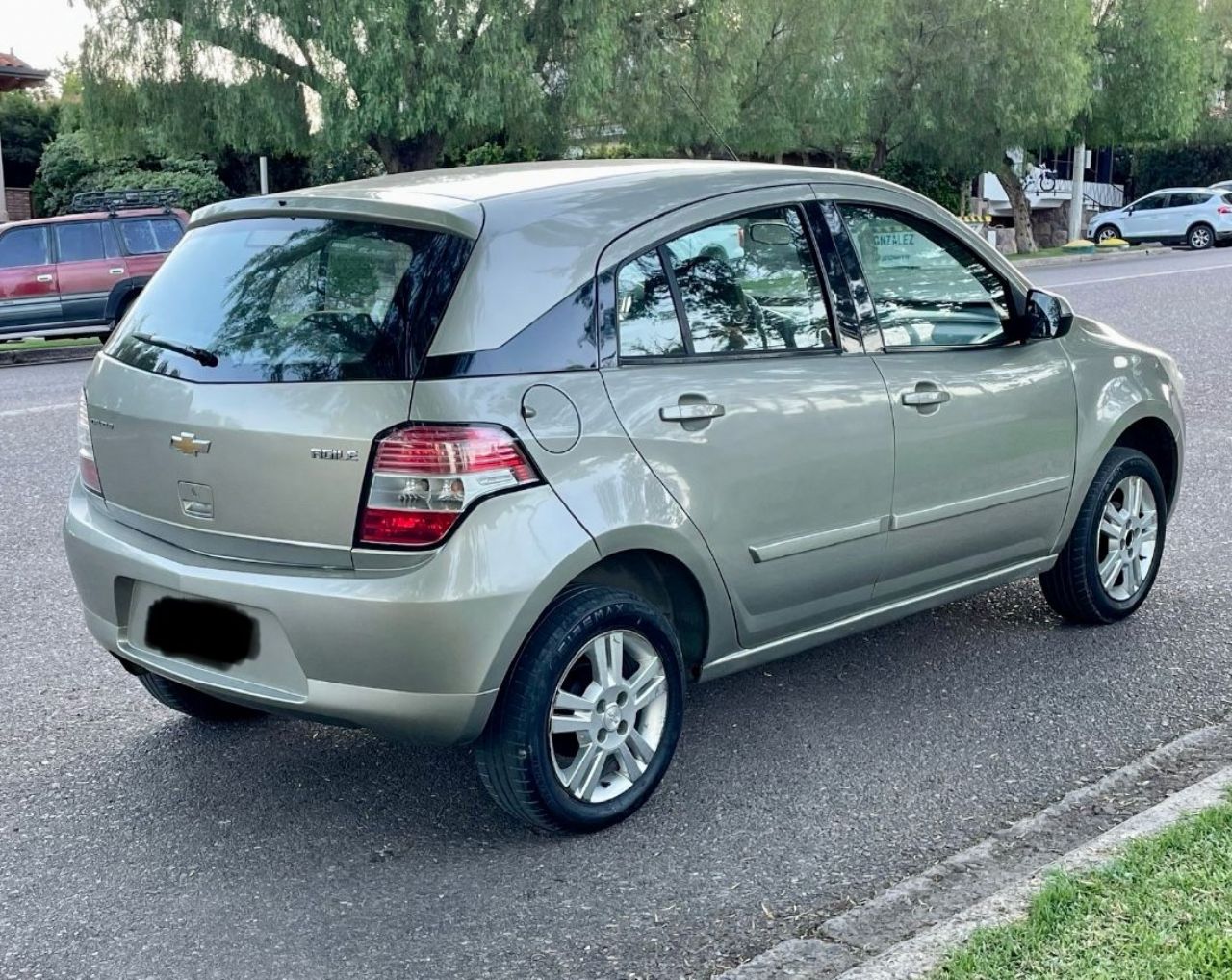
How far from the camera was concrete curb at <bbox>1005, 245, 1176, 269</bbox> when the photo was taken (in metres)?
33.2

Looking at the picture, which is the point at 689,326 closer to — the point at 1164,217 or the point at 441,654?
the point at 441,654

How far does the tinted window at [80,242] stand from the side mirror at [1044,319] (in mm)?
15714

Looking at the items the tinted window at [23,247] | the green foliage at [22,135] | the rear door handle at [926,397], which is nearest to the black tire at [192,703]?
the rear door handle at [926,397]

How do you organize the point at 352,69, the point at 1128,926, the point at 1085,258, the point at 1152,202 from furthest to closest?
the point at 1152,202
the point at 1085,258
the point at 352,69
the point at 1128,926

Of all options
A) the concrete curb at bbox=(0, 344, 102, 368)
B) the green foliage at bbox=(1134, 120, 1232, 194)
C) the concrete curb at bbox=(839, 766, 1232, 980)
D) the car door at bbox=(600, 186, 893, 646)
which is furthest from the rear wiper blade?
the green foliage at bbox=(1134, 120, 1232, 194)

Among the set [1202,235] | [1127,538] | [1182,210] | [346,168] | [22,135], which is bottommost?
[1202,235]

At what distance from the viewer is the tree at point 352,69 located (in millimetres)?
23766

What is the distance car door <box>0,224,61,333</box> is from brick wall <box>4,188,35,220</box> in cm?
1783

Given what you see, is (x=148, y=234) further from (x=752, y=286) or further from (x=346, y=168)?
(x=346, y=168)

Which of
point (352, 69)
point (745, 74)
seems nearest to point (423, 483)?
point (352, 69)

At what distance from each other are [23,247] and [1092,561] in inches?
636

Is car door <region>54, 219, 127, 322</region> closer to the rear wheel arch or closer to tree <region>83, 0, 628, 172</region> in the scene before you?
tree <region>83, 0, 628, 172</region>

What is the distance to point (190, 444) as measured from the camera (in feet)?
12.8

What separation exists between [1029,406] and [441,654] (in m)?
2.46
